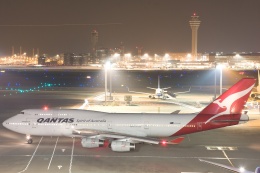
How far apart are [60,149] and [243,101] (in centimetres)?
2167

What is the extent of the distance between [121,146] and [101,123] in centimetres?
471

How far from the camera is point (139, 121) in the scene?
49.2 meters

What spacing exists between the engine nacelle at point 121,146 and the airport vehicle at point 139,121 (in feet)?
5.16

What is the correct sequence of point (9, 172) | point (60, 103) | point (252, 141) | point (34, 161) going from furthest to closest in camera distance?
point (60, 103)
point (252, 141)
point (34, 161)
point (9, 172)

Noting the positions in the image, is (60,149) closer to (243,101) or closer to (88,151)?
(88,151)

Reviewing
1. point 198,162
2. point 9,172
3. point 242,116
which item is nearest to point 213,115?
point 242,116

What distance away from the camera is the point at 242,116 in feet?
158

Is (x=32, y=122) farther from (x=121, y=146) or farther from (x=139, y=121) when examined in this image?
(x=139, y=121)

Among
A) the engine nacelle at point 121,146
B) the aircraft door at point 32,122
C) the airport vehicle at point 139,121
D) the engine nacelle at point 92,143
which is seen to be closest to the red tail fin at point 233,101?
the airport vehicle at point 139,121

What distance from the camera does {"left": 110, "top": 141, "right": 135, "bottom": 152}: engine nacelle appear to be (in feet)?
150

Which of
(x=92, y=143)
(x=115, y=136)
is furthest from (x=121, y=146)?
(x=92, y=143)

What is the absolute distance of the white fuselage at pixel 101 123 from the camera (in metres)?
49.0

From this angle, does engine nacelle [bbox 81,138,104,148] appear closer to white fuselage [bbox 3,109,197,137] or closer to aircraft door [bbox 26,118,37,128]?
white fuselage [bbox 3,109,197,137]

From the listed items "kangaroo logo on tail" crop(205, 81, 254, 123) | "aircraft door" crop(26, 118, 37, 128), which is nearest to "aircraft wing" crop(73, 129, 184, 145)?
"aircraft door" crop(26, 118, 37, 128)
